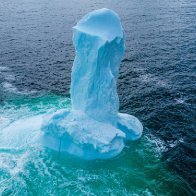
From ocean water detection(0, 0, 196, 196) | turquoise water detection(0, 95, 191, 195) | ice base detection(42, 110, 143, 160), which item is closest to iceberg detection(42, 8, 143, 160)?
ice base detection(42, 110, 143, 160)

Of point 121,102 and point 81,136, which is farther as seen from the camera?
point 121,102

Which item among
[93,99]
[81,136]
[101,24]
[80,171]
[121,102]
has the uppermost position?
[101,24]

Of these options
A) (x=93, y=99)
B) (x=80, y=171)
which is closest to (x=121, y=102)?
(x=93, y=99)

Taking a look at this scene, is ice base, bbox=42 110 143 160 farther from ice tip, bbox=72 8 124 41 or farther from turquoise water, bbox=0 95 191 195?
ice tip, bbox=72 8 124 41

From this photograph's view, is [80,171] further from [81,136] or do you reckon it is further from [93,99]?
[93,99]

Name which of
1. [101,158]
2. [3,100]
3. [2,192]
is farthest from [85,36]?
[3,100]

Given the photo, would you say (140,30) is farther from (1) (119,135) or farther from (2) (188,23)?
(1) (119,135)
